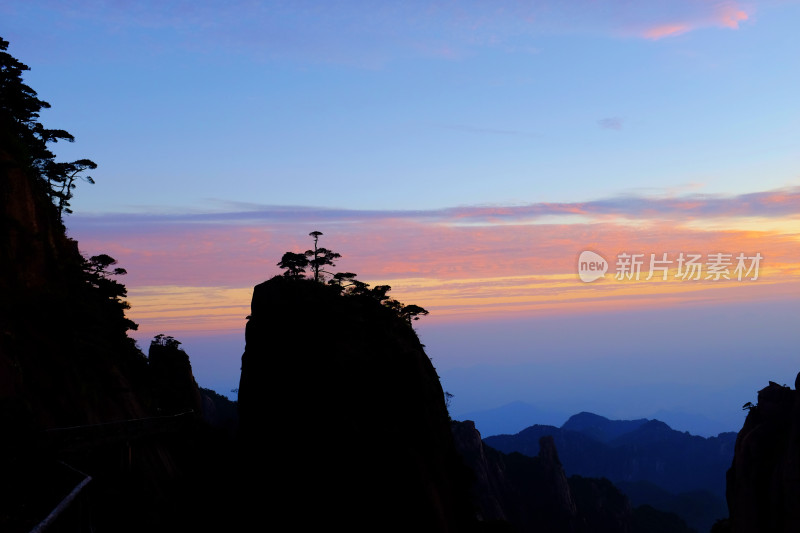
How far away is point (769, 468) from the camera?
165 feet

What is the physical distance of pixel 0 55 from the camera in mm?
43781

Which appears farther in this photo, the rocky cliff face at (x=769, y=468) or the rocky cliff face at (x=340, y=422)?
the rocky cliff face at (x=769, y=468)

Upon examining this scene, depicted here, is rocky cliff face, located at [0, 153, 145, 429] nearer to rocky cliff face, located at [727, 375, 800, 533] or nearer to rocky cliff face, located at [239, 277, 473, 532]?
rocky cliff face, located at [239, 277, 473, 532]

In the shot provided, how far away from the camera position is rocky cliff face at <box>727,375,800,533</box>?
45.5 m

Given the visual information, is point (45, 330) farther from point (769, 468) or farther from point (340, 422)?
point (769, 468)

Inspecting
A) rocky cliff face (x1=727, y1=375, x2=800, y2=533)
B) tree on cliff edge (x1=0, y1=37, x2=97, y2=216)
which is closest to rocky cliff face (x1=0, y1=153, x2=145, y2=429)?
tree on cliff edge (x1=0, y1=37, x2=97, y2=216)

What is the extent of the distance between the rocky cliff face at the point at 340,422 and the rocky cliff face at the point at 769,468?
2337 cm

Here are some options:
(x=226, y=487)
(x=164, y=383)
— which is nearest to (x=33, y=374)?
(x=226, y=487)

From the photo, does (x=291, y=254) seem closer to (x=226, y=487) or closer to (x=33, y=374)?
(x=226, y=487)

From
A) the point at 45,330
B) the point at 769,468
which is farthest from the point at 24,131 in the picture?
the point at 769,468

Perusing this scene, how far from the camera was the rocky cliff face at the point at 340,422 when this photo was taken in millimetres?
38375

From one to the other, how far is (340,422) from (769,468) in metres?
35.6

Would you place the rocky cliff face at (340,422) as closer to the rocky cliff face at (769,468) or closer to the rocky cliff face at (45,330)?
the rocky cliff face at (45,330)

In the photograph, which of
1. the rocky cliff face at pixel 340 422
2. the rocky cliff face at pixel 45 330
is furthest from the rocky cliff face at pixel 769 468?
the rocky cliff face at pixel 45 330
